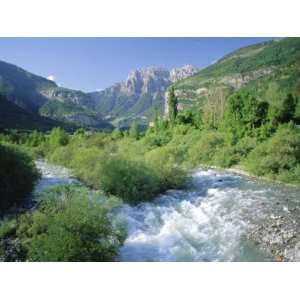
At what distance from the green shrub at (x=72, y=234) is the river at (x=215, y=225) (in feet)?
1.95

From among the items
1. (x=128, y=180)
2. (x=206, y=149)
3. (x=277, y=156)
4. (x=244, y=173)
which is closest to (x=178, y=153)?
(x=206, y=149)

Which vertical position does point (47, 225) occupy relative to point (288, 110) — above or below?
below

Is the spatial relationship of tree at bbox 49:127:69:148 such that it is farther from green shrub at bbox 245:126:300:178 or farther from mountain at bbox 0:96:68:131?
green shrub at bbox 245:126:300:178

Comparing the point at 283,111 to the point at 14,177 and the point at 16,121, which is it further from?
the point at 16,121

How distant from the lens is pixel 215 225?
8.45 m

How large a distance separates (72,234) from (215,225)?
170 inches

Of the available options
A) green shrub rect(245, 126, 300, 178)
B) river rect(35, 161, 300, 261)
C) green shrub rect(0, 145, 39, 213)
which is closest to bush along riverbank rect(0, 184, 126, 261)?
river rect(35, 161, 300, 261)

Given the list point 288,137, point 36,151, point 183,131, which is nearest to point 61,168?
point 36,151

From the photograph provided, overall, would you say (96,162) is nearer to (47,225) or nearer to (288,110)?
(47,225)

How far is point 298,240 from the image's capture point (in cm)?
704

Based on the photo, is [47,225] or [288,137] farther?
[288,137]

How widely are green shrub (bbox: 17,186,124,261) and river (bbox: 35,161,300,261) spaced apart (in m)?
0.59

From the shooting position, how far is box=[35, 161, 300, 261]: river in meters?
6.76
